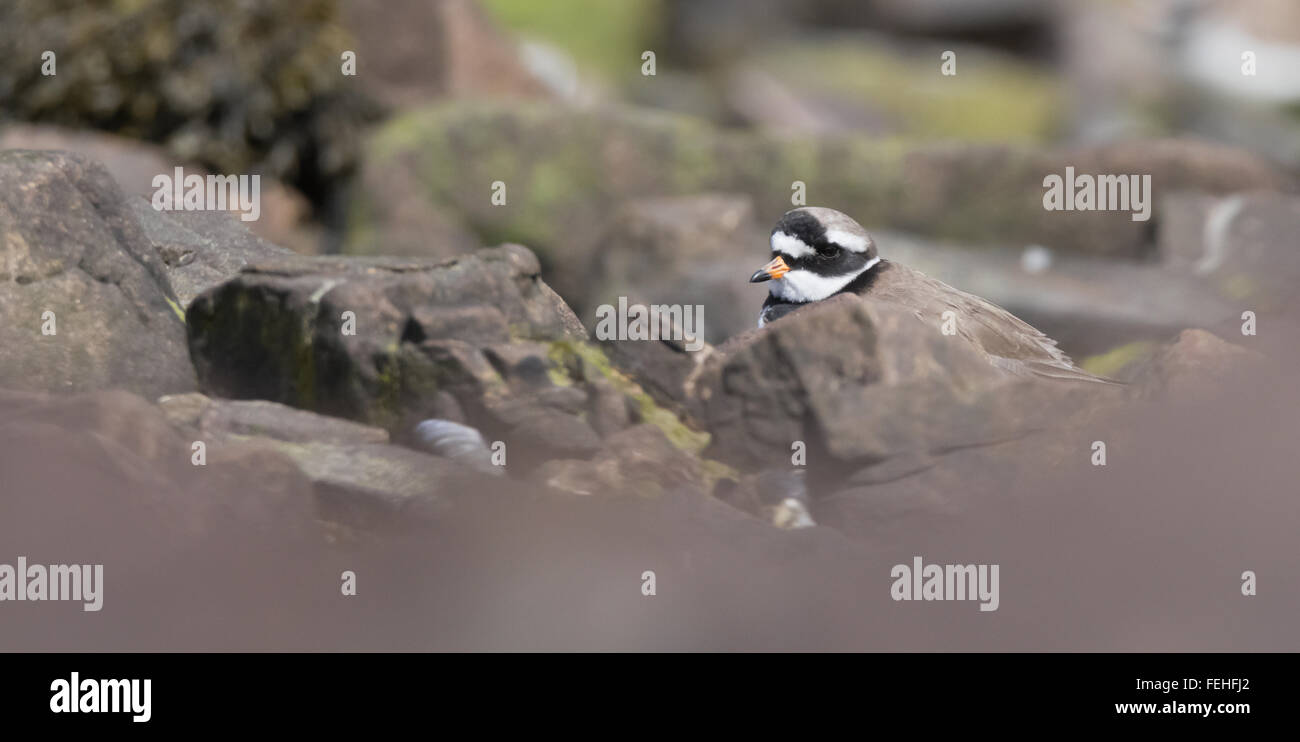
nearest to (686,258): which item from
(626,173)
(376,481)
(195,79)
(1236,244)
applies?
(626,173)

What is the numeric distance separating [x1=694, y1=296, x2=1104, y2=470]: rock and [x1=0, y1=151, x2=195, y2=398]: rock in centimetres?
205

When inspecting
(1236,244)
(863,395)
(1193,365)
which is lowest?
(863,395)

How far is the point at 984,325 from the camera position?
18.3 feet

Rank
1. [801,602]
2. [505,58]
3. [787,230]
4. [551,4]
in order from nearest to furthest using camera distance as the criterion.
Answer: [801,602], [787,230], [505,58], [551,4]

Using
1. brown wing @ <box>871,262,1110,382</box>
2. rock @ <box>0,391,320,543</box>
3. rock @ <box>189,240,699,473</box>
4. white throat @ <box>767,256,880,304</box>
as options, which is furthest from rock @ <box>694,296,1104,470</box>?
white throat @ <box>767,256,880,304</box>

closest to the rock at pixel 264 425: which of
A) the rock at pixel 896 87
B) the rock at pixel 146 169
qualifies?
the rock at pixel 146 169

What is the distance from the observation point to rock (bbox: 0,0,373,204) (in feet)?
41.4

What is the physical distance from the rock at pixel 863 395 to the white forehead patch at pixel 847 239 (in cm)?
207

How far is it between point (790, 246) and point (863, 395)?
2.41m

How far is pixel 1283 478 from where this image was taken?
3.99 meters

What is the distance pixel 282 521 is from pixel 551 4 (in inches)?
889

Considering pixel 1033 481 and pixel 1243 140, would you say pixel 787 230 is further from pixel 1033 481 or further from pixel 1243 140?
pixel 1243 140

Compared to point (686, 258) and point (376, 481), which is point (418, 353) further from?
point (686, 258)
